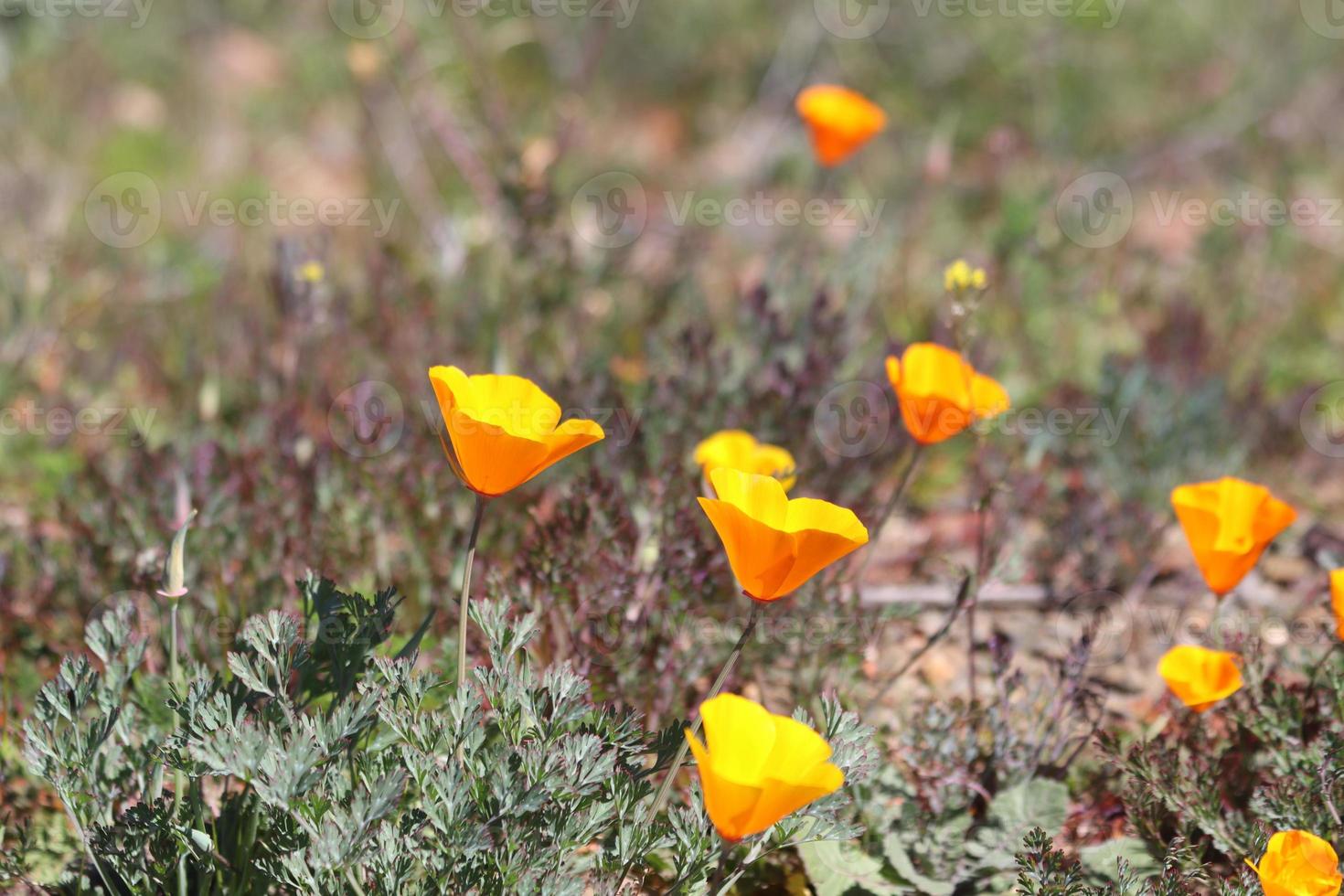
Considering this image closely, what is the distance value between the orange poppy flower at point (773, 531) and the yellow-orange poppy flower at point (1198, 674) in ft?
2.26

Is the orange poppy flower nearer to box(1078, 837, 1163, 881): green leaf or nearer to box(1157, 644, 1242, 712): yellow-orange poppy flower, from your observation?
box(1157, 644, 1242, 712): yellow-orange poppy flower

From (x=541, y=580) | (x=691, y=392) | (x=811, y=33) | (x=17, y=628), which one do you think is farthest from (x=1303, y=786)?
Result: (x=811, y=33)

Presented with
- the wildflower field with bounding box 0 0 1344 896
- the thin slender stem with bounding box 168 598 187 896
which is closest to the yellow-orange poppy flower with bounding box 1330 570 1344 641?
the wildflower field with bounding box 0 0 1344 896

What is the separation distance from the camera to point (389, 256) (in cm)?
361

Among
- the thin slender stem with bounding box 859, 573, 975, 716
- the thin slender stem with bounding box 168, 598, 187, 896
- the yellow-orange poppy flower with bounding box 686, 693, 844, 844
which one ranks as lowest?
the thin slender stem with bounding box 859, 573, 975, 716

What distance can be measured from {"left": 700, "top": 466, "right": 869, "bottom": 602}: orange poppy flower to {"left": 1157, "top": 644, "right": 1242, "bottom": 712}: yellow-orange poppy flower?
2.26ft

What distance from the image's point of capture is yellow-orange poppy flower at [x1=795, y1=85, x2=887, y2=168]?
316cm

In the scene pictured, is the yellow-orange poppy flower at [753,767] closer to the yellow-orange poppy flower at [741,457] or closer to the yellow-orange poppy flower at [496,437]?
the yellow-orange poppy flower at [496,437]

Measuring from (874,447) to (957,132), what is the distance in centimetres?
293

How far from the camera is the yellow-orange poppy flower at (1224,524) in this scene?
198 centimetres

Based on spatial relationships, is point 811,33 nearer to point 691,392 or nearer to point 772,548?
point 691,392

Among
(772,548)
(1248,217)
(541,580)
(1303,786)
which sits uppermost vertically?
(772,548)

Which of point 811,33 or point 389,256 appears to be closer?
point 389,256

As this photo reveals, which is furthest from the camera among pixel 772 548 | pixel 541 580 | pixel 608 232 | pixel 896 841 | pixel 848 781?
pixel 608 232
